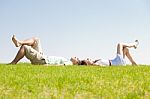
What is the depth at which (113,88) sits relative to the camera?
31.6 ft

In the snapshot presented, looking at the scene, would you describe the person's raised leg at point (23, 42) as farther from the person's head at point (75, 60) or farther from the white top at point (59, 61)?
the person's head at point (75, 60)

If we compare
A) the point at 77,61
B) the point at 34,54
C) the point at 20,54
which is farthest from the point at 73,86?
the point at 77,61

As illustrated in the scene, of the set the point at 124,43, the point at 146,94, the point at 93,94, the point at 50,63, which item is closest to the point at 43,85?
the point at 93,94

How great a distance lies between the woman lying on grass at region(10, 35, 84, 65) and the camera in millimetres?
17177

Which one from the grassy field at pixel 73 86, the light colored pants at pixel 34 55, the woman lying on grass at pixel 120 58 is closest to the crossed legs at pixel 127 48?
the woman lying on grass at pixel 120 58

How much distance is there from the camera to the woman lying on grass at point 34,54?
17.2 m

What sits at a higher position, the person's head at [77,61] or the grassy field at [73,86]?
the person's head at [77,61]

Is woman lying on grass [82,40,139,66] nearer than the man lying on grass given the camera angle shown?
No

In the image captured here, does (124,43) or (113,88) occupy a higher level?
(124,43)

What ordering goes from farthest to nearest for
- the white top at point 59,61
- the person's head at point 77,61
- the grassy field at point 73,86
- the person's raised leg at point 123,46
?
the person's raised leg at point 123,46 < the person's head at point 77,61 < the white top at point 59,61 < the grassy field at point 73,86

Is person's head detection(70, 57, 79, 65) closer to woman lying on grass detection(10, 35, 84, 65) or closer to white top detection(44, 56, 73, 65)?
woman lying on grass detection(10, 35, 84, 65)

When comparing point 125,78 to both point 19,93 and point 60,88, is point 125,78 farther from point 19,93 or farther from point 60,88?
point 19,93

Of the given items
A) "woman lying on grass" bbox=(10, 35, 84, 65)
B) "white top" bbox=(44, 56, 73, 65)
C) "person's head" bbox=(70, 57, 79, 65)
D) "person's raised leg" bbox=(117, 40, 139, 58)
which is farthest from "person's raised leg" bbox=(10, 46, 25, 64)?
"person's raised leg" bbox=(117, 40, 139, 58)

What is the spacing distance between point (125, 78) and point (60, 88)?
241 centimetres
